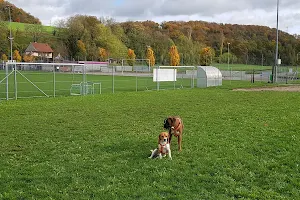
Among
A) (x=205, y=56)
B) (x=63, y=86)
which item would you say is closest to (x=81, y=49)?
(x=205, y=56)

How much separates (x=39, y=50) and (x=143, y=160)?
3851 inches

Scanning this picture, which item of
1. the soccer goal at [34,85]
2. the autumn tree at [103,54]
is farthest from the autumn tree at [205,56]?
the soccer goal at [34,85]

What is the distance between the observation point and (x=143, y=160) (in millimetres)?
7148

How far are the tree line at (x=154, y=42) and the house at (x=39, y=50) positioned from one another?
274 centimetres

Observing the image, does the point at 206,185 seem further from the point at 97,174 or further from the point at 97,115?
the point at 97,115

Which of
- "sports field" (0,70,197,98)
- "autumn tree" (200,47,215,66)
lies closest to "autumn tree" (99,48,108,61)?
"autumn tree" (200,47,215,66)

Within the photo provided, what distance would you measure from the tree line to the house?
2744 mm

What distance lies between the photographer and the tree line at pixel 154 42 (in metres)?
99.9

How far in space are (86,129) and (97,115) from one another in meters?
3.20

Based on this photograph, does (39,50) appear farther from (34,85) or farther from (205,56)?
(34,85)

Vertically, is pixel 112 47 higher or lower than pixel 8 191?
higher

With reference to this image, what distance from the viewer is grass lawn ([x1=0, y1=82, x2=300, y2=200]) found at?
540 cm

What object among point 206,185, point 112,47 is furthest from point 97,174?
point 112,47

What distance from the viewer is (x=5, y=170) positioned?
649 cm
